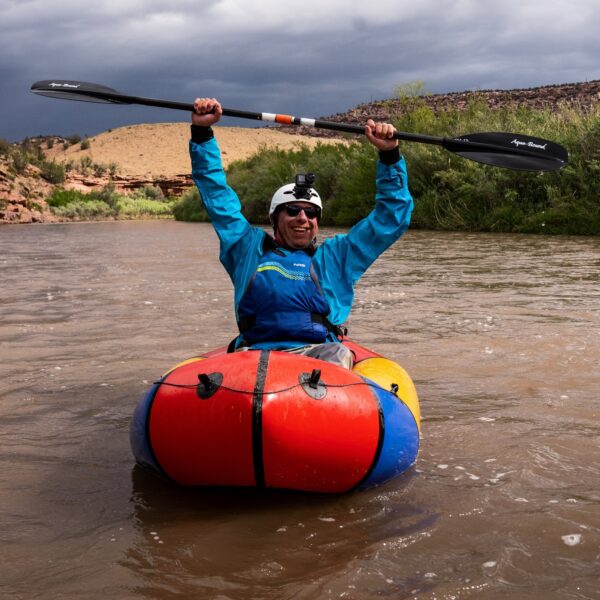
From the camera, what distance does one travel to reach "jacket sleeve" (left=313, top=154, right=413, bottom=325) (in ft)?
14.0

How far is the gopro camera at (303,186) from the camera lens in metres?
4.20

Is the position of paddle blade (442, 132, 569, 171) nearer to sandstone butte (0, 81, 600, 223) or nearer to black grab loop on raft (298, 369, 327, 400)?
black grab loop on raft (298, 369, 327, 400)

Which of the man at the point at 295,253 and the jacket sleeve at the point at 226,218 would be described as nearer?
the man at the point at 295,253

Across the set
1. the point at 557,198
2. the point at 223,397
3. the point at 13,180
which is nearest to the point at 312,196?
the point at 223,397

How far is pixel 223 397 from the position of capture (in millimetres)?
3168

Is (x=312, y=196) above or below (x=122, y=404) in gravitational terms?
above

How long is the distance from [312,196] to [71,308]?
4.70 metres

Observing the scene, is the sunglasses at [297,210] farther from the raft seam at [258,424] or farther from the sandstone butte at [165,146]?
the sandstone butte at [165,146]

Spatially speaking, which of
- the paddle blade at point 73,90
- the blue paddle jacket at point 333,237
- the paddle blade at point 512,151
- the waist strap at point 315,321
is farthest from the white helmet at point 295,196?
the paddle blade at point 73,90

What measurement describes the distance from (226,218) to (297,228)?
0.42 m

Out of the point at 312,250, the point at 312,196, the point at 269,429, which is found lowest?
the point at 269,429

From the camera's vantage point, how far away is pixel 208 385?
126 inches

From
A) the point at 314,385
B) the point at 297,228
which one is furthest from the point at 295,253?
the point at 314,385

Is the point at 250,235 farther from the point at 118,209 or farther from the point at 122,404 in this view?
the point at 118,209
